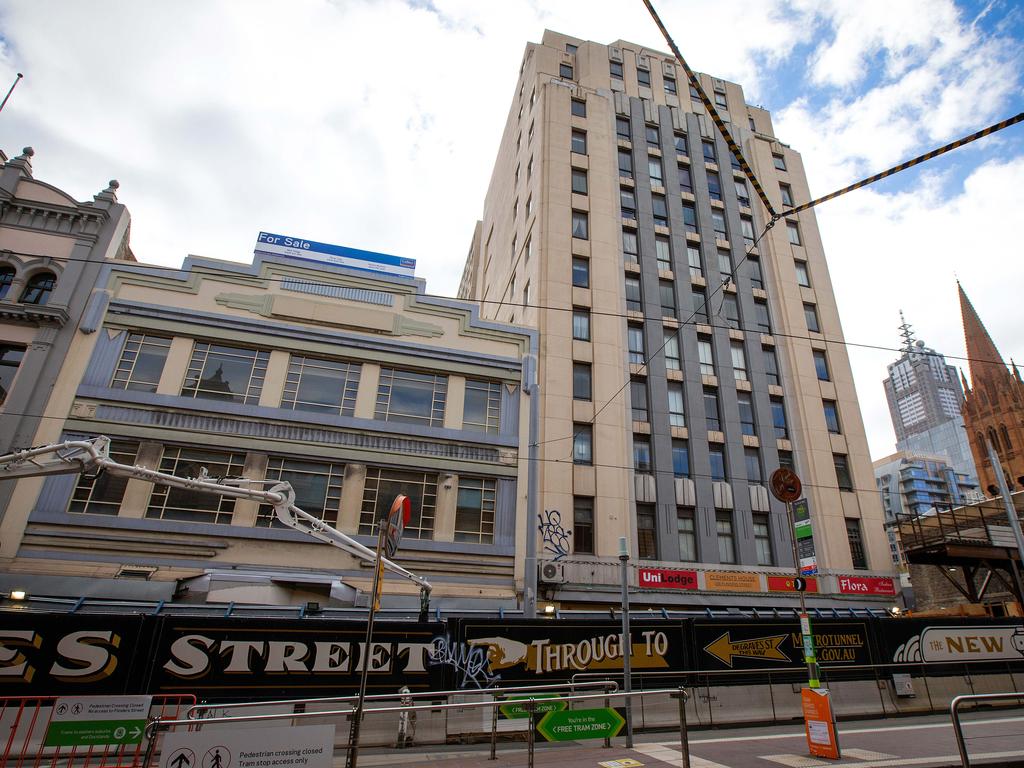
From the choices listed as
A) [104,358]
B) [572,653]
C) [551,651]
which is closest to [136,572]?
[104,358]

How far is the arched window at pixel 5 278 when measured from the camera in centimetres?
2115

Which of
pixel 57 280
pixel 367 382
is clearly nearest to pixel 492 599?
pixel 367 382

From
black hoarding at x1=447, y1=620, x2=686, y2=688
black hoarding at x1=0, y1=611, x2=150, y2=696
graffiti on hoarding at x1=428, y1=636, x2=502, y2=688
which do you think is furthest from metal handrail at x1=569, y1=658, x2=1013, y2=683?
black hoarding at x1=0, y1=611, x2=150, y2=696

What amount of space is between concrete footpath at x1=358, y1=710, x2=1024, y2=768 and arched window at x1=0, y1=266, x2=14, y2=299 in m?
21.6

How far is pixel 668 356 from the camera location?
93.1ft

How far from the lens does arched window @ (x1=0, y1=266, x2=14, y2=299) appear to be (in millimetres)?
21150

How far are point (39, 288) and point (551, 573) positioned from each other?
71.8 ft

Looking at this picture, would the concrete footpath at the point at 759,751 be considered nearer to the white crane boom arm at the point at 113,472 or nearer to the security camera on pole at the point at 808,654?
the security camera on pole at the point at 808,654

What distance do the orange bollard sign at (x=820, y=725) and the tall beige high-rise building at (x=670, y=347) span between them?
12.1 meters

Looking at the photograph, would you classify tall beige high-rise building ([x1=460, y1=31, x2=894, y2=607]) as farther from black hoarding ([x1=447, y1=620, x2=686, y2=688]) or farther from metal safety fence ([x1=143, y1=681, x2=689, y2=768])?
metal safety fence ([x1=143, y1=681, x2=689, y2=768])

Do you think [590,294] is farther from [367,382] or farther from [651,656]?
[651,656]

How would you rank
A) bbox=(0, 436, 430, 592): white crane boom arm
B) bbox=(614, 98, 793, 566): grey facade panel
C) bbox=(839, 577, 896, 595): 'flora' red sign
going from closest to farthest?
bbox=(0, 436, 430, 592): white crane boom arm < bbox=(839, 577, 896, 595): 'flora' red sign < bbox=(614, 98, 793, 566): grey facade panel

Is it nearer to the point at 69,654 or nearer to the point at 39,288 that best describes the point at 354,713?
the point at 69,654

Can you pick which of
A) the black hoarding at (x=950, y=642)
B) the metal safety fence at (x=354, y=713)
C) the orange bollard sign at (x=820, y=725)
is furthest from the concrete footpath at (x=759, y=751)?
the black hoarding at (x=950, y=642)
